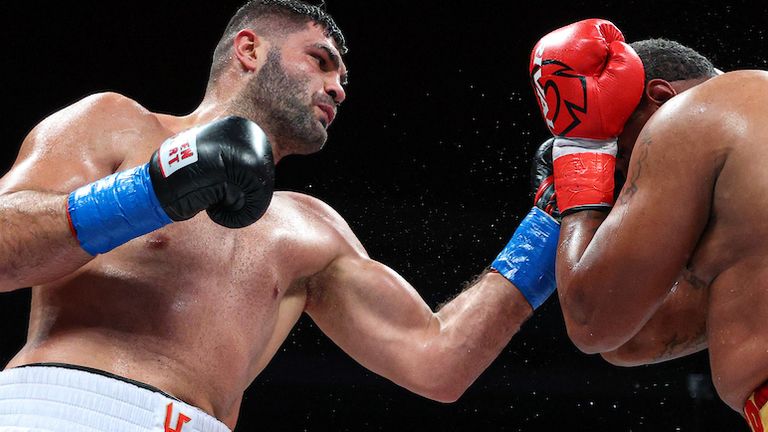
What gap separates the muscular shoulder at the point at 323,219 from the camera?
97.0 inches

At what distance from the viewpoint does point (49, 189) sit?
185cm

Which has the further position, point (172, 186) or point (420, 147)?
point (420, 147)

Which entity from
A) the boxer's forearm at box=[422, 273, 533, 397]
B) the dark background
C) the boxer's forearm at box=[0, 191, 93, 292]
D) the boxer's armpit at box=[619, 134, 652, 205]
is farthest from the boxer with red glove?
the dark background

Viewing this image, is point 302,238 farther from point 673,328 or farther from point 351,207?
point 351,207

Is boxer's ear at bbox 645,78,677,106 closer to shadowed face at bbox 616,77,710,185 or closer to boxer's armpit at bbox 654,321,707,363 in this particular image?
shadowed face at bbox 616,77,710,185

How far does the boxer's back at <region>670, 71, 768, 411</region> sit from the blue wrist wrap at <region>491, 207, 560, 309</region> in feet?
2.05

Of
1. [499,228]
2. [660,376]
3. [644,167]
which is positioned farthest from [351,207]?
[644,167]

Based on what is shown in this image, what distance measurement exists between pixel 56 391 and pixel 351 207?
3834mm

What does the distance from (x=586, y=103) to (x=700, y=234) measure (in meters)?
0.42

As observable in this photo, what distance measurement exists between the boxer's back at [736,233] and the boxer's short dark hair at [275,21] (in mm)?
1230

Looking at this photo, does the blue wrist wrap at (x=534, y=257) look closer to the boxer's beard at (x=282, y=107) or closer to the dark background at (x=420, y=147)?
the boxer's beard at (x=282, y=107)

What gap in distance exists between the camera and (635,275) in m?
1.73

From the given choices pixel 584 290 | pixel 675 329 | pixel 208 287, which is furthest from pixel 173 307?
pixel 675 329

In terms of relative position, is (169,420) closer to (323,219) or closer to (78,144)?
(78,144)
